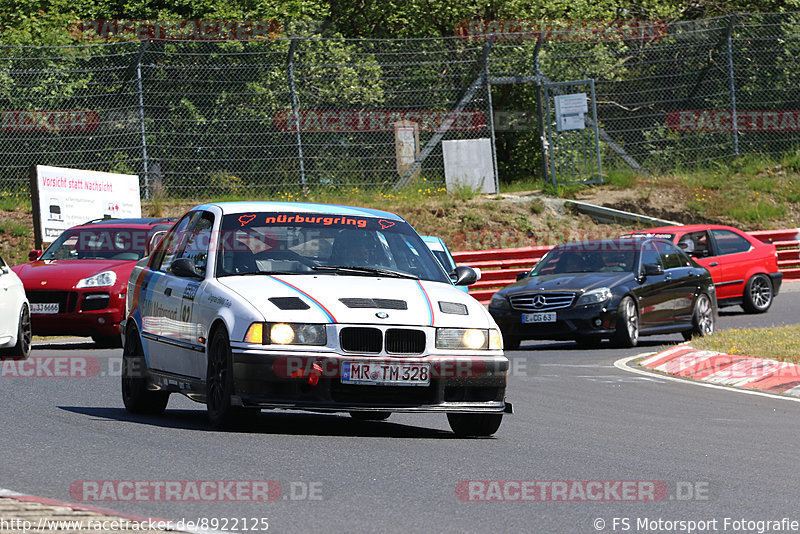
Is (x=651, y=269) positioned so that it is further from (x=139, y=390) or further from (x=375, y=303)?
(x=375, y=303)

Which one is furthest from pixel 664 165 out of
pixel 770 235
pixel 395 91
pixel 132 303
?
pixel 132 303

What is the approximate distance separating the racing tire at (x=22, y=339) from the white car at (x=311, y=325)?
4711mm

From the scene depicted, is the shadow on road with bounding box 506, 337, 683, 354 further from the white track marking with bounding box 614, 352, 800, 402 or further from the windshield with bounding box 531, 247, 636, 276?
the white track marking with bounding box 614, 352, 800, 402

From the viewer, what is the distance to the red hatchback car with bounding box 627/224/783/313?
22.5 m

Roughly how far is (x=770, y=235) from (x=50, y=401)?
20.2 meters

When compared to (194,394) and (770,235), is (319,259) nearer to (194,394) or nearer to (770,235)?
(194,394)

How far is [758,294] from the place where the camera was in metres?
23.0

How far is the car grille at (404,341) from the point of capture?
8586 mm

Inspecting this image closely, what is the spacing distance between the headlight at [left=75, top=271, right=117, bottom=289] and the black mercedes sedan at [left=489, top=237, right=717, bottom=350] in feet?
16.0

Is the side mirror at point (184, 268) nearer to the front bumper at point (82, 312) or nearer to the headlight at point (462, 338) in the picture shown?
the headlight at point (462, 338)

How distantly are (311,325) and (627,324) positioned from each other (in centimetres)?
968

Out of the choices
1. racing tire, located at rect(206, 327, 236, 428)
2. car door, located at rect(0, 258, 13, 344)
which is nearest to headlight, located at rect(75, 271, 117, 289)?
car door, located at rect(0, 258, 13, 344)

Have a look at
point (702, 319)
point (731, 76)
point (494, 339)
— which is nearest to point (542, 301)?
point (702, 319)

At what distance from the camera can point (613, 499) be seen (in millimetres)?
6863
